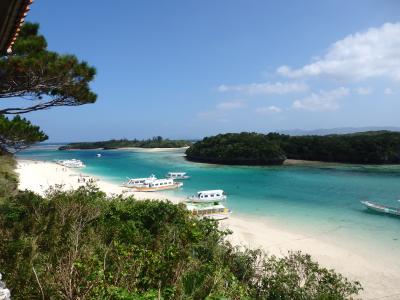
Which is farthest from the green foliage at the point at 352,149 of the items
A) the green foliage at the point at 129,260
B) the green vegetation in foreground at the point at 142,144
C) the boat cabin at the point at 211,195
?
the green vegetation in foreground at the point at 142,144

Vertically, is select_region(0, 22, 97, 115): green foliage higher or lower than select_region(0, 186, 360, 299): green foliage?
higher

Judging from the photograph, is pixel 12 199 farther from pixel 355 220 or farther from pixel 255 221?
pixel 355 220

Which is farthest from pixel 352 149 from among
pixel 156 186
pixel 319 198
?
pixel 156 186

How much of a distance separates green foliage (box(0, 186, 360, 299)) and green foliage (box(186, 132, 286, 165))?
55762mm

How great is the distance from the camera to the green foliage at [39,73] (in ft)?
28.8

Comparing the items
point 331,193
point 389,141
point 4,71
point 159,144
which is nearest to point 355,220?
point 331,193

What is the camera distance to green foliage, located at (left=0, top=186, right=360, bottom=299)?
5.91 meters

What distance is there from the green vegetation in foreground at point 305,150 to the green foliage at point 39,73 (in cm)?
5996

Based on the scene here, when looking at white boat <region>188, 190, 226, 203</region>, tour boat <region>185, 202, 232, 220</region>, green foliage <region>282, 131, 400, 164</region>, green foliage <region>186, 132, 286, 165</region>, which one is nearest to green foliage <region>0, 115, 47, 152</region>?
tour boat <region>185, 202, 232, 220</region>

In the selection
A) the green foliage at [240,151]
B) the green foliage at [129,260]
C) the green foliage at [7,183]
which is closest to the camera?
the green foliage at [129,260]

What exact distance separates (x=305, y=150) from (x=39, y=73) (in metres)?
72.6

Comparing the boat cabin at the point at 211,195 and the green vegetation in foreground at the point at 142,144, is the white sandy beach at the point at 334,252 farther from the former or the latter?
the green vegetation in foreground at the point at 142,144

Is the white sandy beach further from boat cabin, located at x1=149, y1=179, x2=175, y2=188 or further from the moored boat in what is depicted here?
boat cabin, located at x1=149, y1=179, x2=175, y2=188

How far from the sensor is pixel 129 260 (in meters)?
7.34
